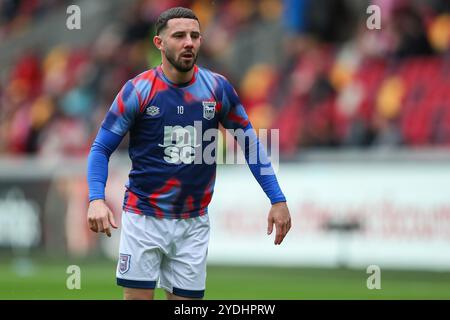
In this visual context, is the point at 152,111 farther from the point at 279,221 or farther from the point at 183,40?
the point at 279,221

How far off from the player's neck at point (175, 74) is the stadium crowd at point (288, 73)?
7643 millimetres

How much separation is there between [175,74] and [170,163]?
1.91ft

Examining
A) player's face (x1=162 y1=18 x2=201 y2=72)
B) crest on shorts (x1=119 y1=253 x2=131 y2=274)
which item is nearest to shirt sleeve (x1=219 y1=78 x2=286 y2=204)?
player's face (x1=162 y1=18 x2=201 y2=72)

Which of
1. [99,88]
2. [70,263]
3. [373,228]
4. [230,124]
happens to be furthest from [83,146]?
[230,124]

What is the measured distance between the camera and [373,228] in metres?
14.4

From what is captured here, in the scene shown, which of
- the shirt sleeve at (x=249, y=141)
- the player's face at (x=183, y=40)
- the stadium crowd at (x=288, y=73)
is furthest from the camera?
the stadium crowd at (x=288, y=73)

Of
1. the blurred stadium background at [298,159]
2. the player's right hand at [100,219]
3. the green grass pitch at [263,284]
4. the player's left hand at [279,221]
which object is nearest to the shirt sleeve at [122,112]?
the player's right hand at [100,219]

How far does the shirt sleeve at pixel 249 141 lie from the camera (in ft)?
25.4

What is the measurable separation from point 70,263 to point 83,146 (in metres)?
2.81

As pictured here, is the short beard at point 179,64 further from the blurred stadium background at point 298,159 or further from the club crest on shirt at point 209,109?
the blurred stadium background at point 298,159

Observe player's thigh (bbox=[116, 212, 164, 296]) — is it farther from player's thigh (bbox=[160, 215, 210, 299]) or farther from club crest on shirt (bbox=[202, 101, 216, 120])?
club crest on shirt (bbox=[202, 101, 216, 120])

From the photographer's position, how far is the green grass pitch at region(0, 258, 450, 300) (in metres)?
12.1
